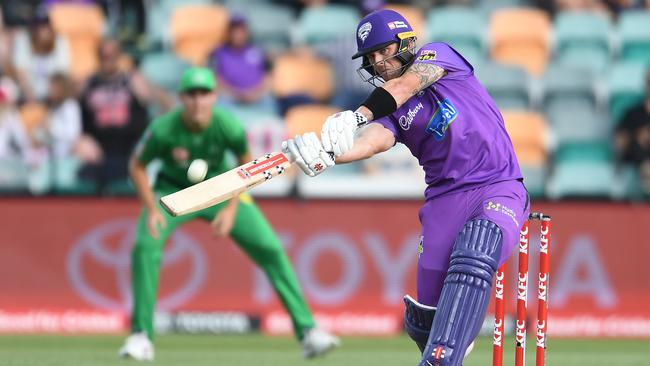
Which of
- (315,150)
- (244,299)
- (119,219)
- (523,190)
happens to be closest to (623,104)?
(244,299)

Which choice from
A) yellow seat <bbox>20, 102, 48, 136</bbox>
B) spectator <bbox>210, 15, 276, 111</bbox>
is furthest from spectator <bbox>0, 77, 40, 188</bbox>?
spectator <bbox>210, 15, 276, 111</bbox>

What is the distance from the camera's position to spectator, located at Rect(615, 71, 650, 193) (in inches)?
458

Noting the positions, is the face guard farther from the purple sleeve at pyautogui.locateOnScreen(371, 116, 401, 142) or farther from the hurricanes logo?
the purple sleeve at pyautogui.locateOnScreen(371, 116, 401, 142)

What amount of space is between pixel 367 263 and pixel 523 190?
223 inches

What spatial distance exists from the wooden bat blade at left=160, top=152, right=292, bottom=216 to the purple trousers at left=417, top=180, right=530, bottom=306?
0.93 meters

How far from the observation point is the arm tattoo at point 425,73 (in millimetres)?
5473

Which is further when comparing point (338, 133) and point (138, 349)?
point (138, 349)

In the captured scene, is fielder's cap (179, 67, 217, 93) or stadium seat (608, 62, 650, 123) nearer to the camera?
fielder's cap (179, 67, 217, 93)

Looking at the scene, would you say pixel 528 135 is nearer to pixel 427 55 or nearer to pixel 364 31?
pixel 427 55

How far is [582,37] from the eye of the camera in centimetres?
1384

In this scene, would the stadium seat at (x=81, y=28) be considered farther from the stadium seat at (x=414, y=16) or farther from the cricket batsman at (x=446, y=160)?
the cricket batsman at (x=446, y=160)

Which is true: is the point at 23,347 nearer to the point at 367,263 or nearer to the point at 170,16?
the point at 367,263

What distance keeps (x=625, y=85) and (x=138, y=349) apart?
6923 mm

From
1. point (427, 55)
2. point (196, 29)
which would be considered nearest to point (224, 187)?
point (427, 55)
